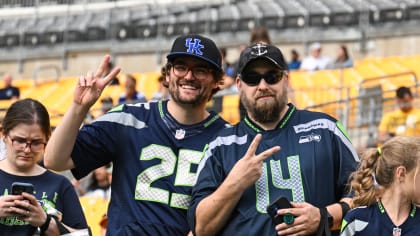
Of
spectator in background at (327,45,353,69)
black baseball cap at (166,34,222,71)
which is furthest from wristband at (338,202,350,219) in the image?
spectator in background at (327,45,353,69)

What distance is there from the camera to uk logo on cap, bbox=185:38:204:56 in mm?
5324

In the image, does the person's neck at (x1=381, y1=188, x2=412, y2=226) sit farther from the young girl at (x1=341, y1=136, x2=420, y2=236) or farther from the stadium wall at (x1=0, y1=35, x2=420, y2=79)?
the stadium wall at (x1=0, y1=35, x2=420, y2=79)

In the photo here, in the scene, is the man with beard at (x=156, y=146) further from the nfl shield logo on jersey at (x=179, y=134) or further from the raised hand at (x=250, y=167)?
the raised hand at (x=250, y=167)

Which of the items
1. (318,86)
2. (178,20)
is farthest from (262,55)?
(178,20)

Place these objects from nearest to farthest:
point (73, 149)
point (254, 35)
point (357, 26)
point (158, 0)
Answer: point (73, 149) → point (254, 35) → point (357, 26) → point (158, 0)

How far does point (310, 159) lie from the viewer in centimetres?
485

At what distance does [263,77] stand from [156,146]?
73 cm

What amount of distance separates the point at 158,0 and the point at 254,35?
1461cm

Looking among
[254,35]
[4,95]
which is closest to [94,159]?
[254,35]

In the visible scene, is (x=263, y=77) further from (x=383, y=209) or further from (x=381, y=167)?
(x=383, y=209)

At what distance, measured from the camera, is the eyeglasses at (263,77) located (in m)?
4.99

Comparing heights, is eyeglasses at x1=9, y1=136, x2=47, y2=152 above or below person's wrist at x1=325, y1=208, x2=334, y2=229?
above

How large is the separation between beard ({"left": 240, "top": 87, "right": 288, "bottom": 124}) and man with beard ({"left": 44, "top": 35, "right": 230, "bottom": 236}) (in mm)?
426

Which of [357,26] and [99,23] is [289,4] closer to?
[357,26]
